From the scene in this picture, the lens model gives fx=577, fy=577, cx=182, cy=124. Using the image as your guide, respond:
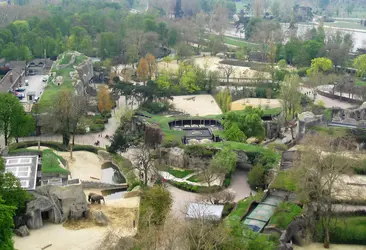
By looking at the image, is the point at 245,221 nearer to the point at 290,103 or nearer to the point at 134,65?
the point at 290,103

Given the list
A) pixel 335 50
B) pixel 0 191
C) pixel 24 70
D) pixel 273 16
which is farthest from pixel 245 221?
pixel 273 16

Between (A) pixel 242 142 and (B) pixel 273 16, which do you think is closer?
(A) pixel 242 142

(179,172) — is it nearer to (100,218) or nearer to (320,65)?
(100,218)

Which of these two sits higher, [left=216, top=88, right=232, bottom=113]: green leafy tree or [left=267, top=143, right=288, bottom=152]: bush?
[left=267, top=143, right=288, bottom=152]: bush

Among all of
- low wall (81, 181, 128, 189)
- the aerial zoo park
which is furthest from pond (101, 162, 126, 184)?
low wall (81, 181, 128, 189)

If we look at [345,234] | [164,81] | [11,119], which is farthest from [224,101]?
[345,234]

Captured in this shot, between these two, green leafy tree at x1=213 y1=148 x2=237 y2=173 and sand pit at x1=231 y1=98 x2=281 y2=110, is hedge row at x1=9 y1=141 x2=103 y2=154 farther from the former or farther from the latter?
sand pit at x1=231 y1=98 x2=281 y2=110
